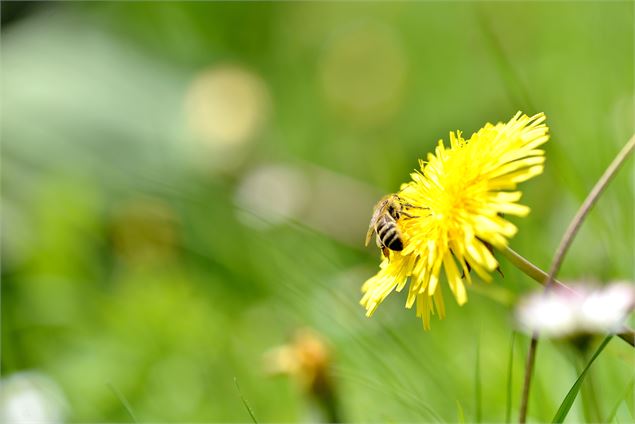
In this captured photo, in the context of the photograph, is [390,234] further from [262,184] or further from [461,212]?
[262,184]

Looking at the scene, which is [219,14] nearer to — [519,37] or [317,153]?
[317,153]

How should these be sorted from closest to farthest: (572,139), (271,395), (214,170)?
(271,395), (572,139), (214,170)

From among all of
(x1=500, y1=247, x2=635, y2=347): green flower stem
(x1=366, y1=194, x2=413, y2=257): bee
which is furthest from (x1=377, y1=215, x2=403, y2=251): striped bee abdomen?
(x1=500, y1=247, x2=635, y2=347): green flower stem

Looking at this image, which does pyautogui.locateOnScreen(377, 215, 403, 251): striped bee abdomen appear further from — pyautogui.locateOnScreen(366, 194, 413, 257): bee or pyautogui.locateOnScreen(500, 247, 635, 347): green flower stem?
pyautogui.locateOnScreen(500, 247, 635, 347): green flower stem

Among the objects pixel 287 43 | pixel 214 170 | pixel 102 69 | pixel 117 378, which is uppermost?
pixel 287 43

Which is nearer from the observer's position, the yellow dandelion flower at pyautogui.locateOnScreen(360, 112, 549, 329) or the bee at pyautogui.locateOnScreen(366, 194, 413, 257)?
the yellow dandelion flower at pyautogui.locateOnScreen(360, 112, 549, 329)

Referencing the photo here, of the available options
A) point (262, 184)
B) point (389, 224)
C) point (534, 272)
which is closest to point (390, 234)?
point (389, 224)

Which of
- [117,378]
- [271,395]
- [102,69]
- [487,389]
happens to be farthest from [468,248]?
[102,69]
